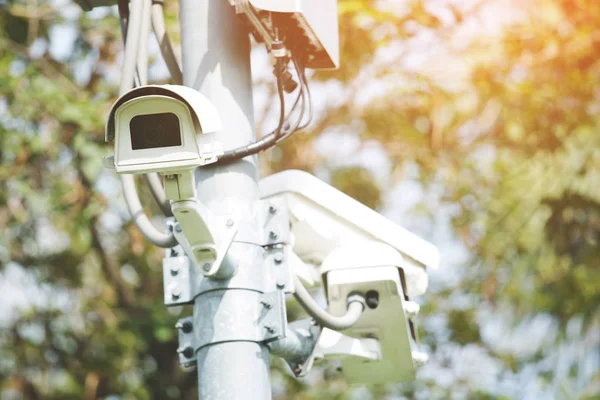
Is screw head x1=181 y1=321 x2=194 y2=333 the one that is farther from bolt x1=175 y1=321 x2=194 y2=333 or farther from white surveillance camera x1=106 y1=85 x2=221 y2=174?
white surveillance camera x1=106 y1=85 x2=221 y2=174

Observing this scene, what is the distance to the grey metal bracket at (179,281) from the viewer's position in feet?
5.71

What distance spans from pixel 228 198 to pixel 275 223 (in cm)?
10

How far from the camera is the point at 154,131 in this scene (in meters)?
1.46

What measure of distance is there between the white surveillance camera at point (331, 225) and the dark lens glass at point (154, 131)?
1.98ft

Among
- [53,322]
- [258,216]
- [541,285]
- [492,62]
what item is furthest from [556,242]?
[258,216]

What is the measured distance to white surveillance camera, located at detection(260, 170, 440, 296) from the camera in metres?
2.05

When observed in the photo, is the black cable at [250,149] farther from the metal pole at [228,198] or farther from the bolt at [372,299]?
the bolt at [372,299]

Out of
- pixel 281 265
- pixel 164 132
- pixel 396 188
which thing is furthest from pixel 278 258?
pixel 396 188

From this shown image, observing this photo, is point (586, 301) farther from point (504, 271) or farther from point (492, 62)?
point (492, 62)

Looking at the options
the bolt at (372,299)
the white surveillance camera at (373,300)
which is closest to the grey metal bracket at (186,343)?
the white surveillance camera at (373,300)

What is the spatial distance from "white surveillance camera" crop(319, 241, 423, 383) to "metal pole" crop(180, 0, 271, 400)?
32cm

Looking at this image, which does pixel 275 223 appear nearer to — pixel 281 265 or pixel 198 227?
pixel 281 265

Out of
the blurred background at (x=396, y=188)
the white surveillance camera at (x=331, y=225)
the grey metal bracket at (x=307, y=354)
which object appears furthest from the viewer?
the blurred background at (x=396, y=188)

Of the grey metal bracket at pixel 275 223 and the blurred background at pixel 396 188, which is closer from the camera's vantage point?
the grey metal bracket at pixel 275 223
